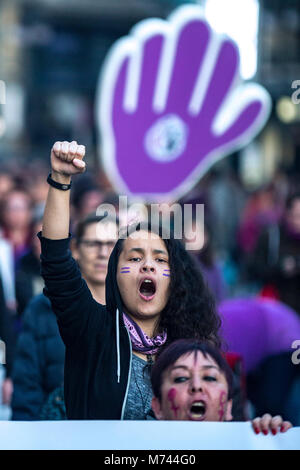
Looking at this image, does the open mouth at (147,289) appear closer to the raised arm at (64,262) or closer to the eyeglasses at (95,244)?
the raised arm at (64,262)

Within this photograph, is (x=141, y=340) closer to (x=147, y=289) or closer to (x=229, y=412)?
(x=147, y=289)

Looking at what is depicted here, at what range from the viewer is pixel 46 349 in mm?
3154

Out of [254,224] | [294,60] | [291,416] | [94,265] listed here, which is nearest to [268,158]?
[294,60]

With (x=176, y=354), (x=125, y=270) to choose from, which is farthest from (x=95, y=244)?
(x=176, y=354)

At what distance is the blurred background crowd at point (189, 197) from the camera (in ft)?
12.3

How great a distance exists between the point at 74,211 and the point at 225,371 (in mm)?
3938

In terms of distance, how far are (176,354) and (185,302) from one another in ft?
0.45

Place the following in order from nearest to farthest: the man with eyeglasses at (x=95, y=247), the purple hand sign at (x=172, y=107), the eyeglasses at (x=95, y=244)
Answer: the man with eyeglasses at (x=95, y=247) → the eyeglasses at (x=95, y=244) → the purple hand sign at (x=172, y=107)

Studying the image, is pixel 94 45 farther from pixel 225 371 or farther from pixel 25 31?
pixel 225 371

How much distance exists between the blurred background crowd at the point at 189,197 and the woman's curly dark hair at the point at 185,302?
168 mm

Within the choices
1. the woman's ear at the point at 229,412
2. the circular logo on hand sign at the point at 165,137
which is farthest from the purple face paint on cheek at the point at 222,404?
the circular logo on hand sign at the point at 165,137

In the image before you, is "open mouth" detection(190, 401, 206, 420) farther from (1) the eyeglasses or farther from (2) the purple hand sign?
(2) the purple hand sign

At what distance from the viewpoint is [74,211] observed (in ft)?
19.8

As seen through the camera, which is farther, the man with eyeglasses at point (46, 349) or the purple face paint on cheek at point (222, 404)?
the man with eyeglasses at point (46, 349)
